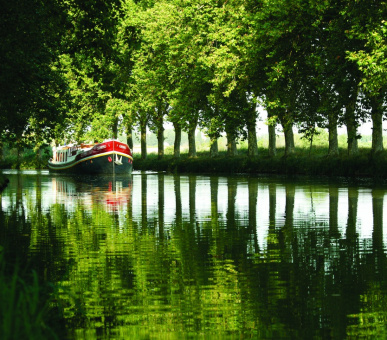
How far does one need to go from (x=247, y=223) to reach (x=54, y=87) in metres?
13.0

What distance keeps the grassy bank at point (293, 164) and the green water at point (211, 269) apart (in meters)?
19.2

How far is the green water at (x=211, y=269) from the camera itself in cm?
612

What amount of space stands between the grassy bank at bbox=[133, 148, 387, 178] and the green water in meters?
19.2

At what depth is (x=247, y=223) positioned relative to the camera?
587 inches

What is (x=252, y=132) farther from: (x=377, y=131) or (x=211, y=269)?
(x=211, y=269)

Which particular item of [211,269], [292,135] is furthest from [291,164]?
[211,269]

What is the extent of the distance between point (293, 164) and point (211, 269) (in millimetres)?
35009

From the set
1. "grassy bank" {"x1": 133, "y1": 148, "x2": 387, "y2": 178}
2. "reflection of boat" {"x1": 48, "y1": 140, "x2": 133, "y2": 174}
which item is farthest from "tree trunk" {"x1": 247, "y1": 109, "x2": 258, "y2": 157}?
"reflection of boat" {"x1": 48, "y1": 140, "x2": 133, "y2": 174}

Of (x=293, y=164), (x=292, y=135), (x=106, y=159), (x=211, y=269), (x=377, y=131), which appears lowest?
(x=211, y=269)

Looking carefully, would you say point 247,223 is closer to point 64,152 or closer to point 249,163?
point 249,163

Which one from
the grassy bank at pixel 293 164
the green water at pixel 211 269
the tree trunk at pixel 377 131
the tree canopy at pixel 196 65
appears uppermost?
the tree canopy at pixel 196 65

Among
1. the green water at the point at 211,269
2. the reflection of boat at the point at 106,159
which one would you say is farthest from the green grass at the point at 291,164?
the green water at the point at 211,269

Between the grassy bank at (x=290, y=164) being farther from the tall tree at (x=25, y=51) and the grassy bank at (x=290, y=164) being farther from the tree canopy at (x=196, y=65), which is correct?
the tall tree at (x=25, y=51)

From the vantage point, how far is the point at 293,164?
142 feet
